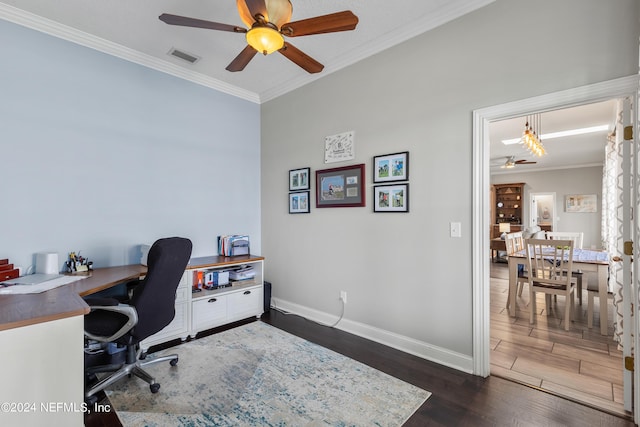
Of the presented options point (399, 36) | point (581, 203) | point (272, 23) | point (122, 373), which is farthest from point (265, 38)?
point (581, 203)

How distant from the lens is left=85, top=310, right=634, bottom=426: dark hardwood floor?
1.73 metres

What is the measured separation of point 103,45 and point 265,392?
131 inches

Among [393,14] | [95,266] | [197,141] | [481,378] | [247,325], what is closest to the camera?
[481,378]

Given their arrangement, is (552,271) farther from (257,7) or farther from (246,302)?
(257,7)

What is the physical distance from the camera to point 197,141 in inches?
136

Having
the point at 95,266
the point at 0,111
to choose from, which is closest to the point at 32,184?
the point at 0,111

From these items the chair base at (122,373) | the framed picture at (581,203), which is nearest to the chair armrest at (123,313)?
the chair base at (122,373)

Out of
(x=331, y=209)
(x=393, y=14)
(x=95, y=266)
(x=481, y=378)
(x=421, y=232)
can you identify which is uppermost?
(x=393, y=14)

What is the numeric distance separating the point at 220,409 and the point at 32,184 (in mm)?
2361

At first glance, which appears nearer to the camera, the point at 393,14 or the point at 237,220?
the point at 393,14

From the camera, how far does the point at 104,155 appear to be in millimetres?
2791

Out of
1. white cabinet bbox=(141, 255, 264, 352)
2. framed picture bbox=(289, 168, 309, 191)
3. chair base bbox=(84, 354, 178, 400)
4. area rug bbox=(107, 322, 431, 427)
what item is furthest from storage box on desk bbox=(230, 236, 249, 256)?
chair base bbox=(84, 354, 178, 400)

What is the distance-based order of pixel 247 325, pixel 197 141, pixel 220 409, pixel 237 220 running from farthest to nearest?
pixel 237 220, pixel 197 141, pixel 247 325, pixel 220 409

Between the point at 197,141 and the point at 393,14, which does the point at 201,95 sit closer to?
the point at 197,141
